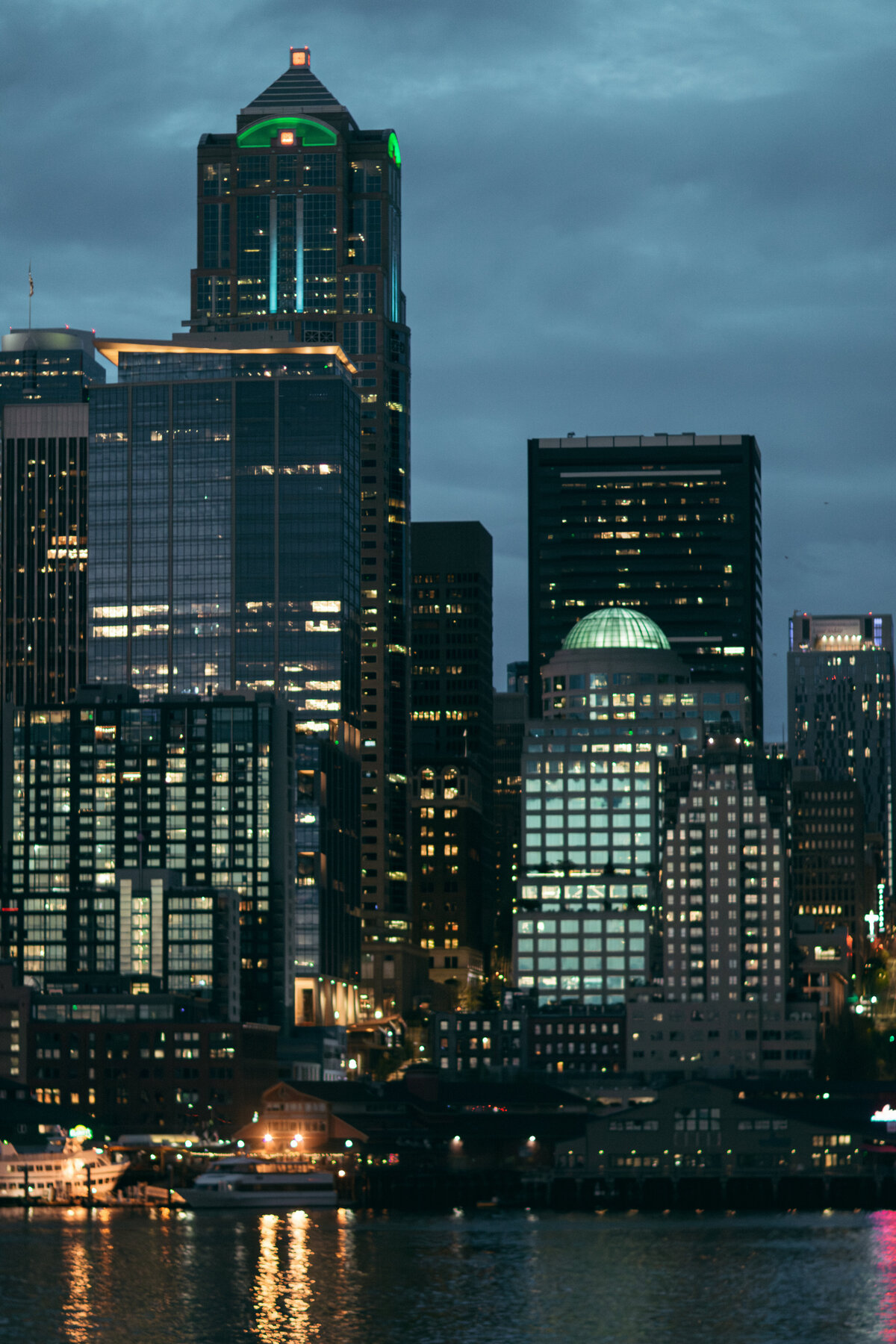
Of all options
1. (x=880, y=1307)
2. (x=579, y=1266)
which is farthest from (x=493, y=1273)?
(x=880, y=1307)

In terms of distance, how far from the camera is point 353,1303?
173625 mm

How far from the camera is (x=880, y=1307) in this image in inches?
6777

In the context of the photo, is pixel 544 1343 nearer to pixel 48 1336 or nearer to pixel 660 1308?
pixel 660 1308

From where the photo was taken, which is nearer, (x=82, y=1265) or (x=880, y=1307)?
(x=880, y=1307)

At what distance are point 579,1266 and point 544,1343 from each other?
39723 mm

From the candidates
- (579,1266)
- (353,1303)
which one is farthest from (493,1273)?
(353,1303)

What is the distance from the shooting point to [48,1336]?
520ft

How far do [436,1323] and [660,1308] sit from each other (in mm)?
16460

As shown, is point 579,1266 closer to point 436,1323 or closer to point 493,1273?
point 493,1273

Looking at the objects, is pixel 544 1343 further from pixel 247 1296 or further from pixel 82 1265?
pixel 82 1265

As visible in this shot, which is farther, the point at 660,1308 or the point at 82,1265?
the point at 82,1265

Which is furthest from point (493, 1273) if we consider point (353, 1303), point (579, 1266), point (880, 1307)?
point (880, 1307)

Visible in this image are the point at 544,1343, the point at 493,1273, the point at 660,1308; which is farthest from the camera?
the point at 493,1273

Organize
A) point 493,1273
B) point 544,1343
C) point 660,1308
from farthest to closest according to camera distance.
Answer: point 493,1273
point 660,1308
point 544,1343
